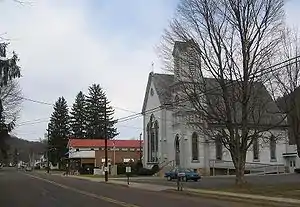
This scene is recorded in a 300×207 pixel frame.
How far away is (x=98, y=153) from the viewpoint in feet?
316

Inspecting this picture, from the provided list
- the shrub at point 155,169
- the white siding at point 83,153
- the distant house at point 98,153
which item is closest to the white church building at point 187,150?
the shrub at point 155,169

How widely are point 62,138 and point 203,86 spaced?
87.7m

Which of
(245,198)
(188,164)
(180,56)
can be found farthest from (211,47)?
(188,164)

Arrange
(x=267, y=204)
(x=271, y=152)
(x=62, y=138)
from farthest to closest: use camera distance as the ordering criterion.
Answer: (x=62, y=138) < (x=271, y=152) < (x=267, y=204)

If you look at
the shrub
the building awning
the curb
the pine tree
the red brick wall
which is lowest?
the curb

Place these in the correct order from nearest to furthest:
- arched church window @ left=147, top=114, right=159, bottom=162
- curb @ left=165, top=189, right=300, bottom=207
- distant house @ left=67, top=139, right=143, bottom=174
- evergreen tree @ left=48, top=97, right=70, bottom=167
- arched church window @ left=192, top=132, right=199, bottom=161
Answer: curb @ left=165, top=189, right=300, bottom=207 < arched church window @ left=192, top=132, right=199, bottom=161 < arched church window @ left=147, top=114, right=159, bottom=162 < distant house @ left=67, top=139, right=143, bottom=174 < evergreen tree @ left=48, top=97, right=70, bottom=167

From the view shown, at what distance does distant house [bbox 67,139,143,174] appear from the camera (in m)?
94.3

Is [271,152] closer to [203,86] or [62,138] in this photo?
[203,86]

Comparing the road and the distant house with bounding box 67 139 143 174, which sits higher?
the distant house with bounding box 67 139 143 174

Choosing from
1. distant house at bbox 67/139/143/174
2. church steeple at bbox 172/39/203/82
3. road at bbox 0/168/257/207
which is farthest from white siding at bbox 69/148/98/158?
church steeple at bbox 172/39/203/82

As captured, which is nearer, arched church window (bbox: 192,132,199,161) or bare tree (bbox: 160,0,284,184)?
bare tree (bbox: 160,0,284,184)

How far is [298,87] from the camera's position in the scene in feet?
112

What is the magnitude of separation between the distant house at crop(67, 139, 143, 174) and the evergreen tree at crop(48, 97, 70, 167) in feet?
59.3

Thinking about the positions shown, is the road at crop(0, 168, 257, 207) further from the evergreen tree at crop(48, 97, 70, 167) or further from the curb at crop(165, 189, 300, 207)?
the evergreen tree at crop(48, 97, 70, 167)
